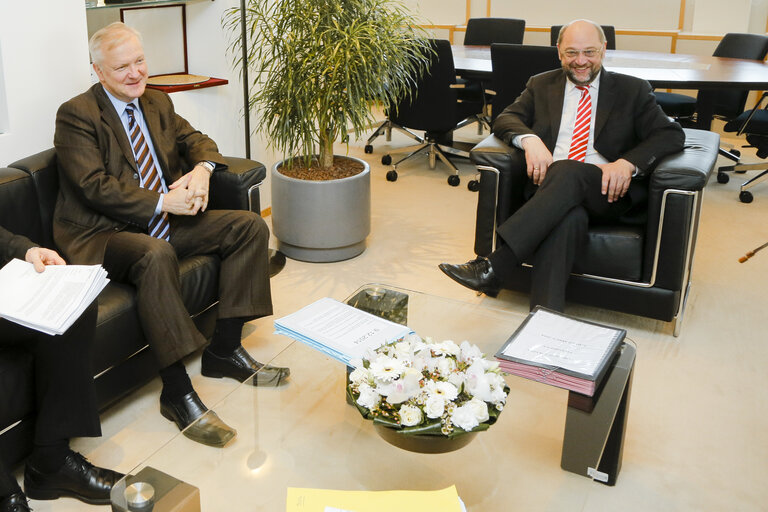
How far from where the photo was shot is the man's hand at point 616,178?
3023 millimetres

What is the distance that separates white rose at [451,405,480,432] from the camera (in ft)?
5.34

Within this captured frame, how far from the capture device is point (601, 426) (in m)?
1.93

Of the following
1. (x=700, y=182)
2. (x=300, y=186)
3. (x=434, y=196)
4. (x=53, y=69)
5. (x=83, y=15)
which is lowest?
(x=434, y=196)

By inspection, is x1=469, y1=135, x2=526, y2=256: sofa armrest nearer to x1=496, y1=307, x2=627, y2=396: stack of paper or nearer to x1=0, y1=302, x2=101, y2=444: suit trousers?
x1=496, y1=307, x2=627, y2=396: stack of paper

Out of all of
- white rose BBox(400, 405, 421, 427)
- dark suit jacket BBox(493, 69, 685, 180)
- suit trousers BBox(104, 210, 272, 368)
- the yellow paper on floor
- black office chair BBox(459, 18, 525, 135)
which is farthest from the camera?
black office chair BBox(459, 18, 525, 135)

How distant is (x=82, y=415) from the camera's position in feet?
6.96

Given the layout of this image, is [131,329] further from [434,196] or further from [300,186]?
[434,196]

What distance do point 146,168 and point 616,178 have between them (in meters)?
1.77

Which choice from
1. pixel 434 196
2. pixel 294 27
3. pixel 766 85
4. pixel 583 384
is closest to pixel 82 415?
pixel 583 384

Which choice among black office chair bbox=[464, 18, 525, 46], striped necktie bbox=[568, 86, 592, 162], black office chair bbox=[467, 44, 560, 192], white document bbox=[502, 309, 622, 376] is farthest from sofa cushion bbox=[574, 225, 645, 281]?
black office chair bbox=[464, 18, 525, 46]

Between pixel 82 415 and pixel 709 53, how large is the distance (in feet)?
20.5

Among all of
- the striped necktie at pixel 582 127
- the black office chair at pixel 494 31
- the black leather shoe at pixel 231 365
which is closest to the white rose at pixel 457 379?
the black leather shoe at pixel 231 365

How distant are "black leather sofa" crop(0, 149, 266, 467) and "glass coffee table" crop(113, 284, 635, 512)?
1.90 ft

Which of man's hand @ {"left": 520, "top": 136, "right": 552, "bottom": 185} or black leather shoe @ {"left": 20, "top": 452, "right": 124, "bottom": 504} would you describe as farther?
man's hand @ {"left": 520, "top": 136, "right": 552, "bottom": 185}
